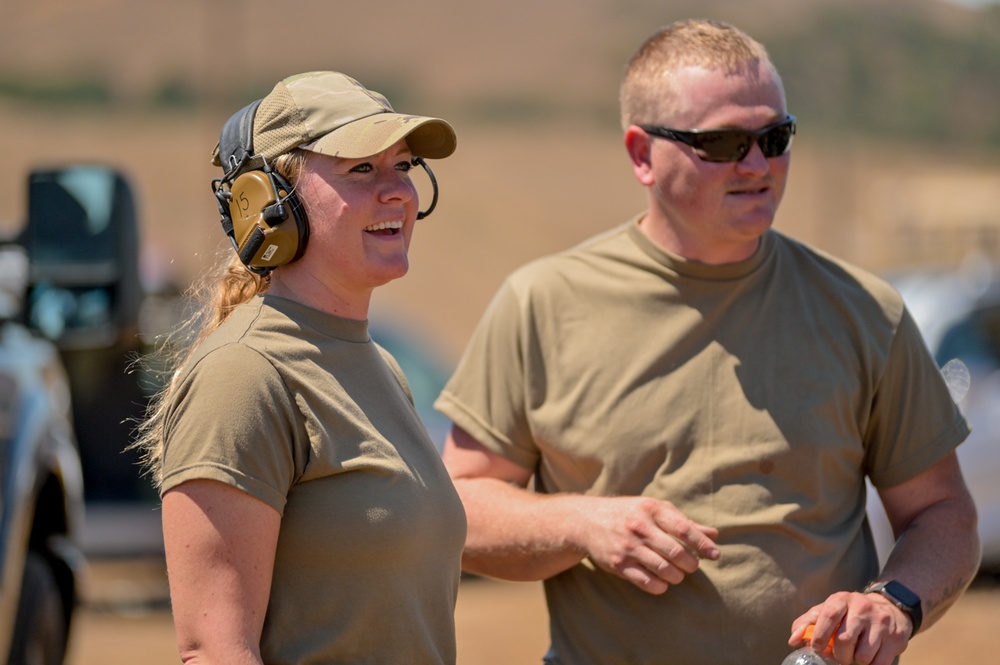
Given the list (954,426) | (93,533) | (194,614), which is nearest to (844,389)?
(954,426)

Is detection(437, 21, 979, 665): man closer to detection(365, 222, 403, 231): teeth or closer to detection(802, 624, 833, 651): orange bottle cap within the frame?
detection(802, 624, 833, 651): orange bottle cap

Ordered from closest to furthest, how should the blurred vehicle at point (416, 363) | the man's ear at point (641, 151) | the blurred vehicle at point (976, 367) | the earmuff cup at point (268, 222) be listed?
1. the earmuff cup at point (268, 222)
2. the man's ear at point (641, 151)
3. the blurred vehicle at point (976, 367)
4. the blurred vehicle at point (416, 363)

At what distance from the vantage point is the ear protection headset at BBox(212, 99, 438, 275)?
2.64 m

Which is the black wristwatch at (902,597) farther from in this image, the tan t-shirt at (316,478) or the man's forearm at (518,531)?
the tan t-shirt at (316,478)

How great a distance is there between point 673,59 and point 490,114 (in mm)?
61502

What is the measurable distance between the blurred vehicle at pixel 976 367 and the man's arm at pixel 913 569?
5.92 meters

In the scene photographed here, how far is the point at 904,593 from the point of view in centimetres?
325

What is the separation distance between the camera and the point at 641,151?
3695 millimetres

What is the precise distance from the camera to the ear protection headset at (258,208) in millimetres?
2641

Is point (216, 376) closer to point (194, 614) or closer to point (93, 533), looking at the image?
point (194, 614)

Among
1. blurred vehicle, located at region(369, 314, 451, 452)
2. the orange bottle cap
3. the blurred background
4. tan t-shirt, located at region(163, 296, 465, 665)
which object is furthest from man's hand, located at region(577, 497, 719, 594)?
blurred vehicle, located at region(369, 314, 451, 452)

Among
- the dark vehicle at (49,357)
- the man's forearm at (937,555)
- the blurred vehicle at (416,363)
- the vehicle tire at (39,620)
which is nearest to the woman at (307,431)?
the man's forearm at (937,555)

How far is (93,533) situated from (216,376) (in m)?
8.52

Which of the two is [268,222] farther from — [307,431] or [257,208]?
[307,431]
